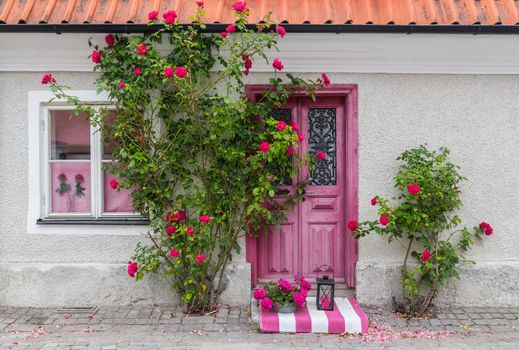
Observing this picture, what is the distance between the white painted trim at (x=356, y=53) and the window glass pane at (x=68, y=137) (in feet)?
1.97

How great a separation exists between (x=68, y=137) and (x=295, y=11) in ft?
10.1

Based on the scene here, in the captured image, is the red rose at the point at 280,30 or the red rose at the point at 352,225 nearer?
the red rose at the point at 280,30

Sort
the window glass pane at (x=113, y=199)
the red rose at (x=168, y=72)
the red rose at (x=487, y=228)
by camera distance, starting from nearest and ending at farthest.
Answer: the red rose at (x=168, y=72), the red rose at (x=487, y=228), the window glass pane at (x=113, y=199)

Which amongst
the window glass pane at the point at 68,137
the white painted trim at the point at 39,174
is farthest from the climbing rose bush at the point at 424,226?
the window glass pane at the point at 68,137

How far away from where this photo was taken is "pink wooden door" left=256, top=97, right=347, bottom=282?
607cm

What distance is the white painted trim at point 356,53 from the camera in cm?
563

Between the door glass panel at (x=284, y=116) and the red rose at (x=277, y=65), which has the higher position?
the red rose at (x=277, y=65)

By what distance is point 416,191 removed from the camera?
5.24 meters

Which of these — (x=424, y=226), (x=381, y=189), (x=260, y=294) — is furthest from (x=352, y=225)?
(x=260, y=294)

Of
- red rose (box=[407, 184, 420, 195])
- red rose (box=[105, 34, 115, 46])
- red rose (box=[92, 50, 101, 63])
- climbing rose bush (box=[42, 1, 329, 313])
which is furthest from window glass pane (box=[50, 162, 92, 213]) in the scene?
red rose (box=[407, 184, 420, 195])

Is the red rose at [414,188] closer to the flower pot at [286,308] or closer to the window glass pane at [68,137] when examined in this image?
the flower pot at [286,308]

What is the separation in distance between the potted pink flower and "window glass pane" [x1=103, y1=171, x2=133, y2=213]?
6.33 ft

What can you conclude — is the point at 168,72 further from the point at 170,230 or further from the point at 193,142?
the point at 170,230

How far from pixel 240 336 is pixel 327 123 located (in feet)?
8.84
